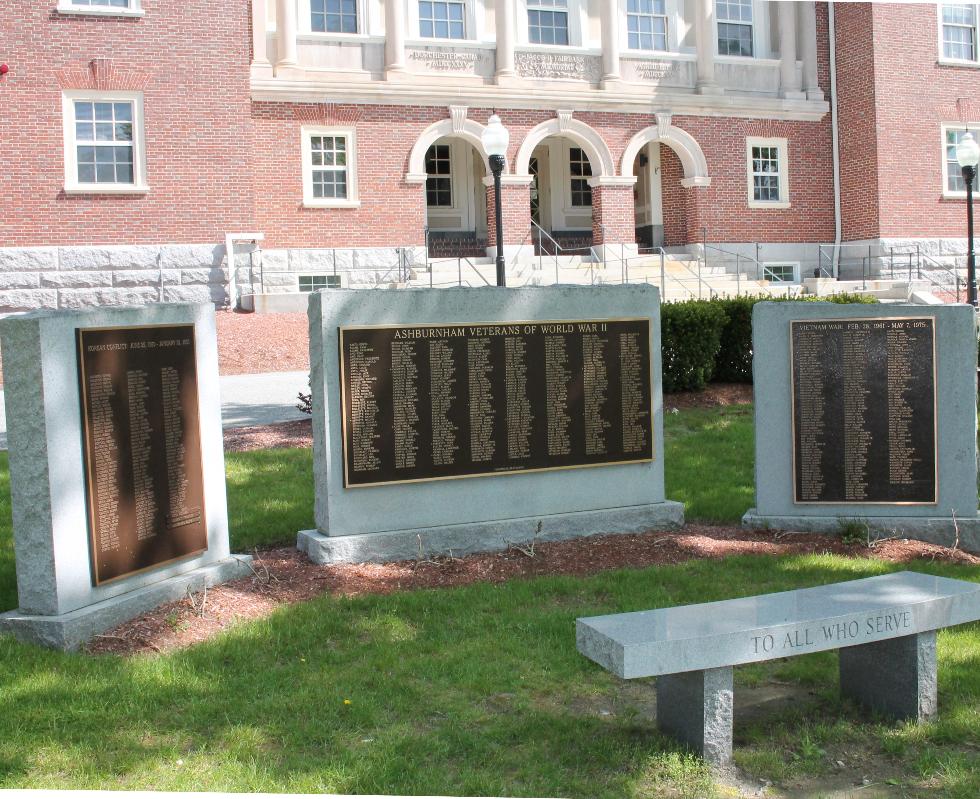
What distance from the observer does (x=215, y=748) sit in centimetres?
445

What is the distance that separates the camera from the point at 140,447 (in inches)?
243

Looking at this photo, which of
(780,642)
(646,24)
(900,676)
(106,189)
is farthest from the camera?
Result: (646,24)

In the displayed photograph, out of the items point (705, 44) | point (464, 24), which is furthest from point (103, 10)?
point (705, 44)

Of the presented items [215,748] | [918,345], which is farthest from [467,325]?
[215,748]

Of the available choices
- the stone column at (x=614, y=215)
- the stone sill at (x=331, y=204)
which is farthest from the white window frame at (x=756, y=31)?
the stone sill at (x=331, y=204)

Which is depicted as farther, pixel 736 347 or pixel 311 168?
pixel 311 168

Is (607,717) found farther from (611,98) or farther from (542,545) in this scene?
(611,98)

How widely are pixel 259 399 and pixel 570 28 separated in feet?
48.4

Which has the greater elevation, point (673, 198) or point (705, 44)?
point (705, 44)

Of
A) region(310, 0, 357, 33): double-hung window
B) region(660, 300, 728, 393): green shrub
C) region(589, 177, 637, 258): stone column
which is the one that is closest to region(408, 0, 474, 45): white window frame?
region(310, 0, 357, 33): double-hung window

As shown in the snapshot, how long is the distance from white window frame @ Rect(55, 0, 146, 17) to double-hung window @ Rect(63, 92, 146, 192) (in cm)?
148

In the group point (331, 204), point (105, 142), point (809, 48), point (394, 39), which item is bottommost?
point (331, 204)

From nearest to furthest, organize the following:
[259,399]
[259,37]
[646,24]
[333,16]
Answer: [259,399], [259,37], [333,16], [646,24]

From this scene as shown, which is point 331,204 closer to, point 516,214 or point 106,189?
point 516,214
